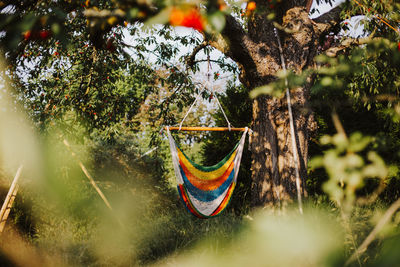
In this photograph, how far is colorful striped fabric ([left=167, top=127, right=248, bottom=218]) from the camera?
265cm

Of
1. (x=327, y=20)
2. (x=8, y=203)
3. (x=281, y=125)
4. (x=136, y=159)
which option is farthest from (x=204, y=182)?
(x=327, y=20)

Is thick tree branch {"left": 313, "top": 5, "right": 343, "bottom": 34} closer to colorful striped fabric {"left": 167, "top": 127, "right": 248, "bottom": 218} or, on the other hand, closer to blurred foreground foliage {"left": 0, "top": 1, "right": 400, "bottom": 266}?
blurred foreground foliage {"left": 0, "top": 1, "right": 400, "bottom": 266}

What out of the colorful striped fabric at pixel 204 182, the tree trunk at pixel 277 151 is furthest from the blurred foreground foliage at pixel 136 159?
the colorful striped fabric at pixel 204 182

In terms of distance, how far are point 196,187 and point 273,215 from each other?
2.43ft

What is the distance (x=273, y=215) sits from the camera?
239 centimetres

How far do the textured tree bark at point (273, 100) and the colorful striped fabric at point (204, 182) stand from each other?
0.37m

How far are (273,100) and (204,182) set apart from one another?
38.8 inches

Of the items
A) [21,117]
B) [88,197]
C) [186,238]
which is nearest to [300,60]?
[186,238]

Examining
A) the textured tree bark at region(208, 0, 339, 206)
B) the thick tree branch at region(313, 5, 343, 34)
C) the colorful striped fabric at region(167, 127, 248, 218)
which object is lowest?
the colorful striped fabric at region(167, 127, 248, 218)

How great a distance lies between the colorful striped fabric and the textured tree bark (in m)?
0.37

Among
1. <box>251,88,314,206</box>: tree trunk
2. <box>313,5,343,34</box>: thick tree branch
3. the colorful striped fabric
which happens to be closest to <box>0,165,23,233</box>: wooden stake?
the colorful striped fabric

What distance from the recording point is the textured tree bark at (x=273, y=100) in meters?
2.44

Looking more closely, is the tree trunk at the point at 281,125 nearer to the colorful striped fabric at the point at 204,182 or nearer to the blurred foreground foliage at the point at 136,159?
the blurred foreground foliage at the point at 136,159

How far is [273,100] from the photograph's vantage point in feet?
8.29
